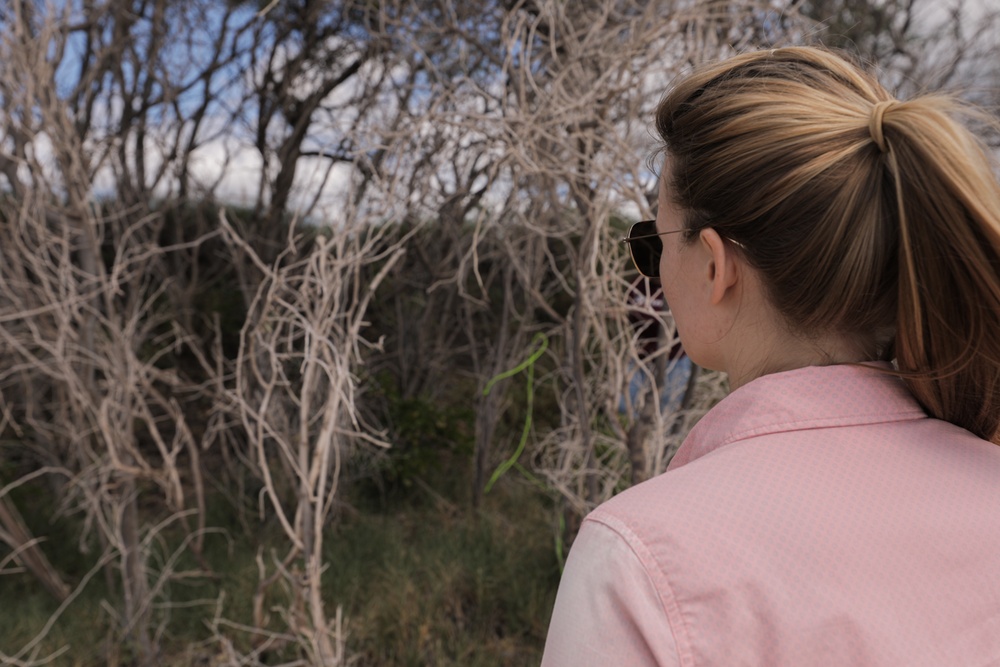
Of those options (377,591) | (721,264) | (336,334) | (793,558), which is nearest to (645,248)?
(721,264)

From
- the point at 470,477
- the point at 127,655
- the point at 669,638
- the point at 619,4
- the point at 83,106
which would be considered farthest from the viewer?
the point at 470,477

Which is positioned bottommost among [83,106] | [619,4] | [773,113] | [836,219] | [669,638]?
[669,638]

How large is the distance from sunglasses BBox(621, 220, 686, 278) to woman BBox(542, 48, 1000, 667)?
0.22 meters

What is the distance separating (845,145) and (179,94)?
4877 millimetres

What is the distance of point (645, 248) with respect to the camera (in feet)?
4.04

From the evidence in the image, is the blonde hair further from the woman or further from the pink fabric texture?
the pink fabric texture

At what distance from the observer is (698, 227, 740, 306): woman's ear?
2.86 ft

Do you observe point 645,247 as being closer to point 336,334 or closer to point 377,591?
point 336,334

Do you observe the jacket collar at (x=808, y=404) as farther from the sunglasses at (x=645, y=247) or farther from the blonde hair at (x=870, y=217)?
the sunglasses at (x=645, y=247)

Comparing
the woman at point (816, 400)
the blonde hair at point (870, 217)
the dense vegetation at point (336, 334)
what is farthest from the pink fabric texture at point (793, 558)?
the dense vegetation at point (336, 334)

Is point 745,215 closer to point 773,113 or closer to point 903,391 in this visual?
point 773,113

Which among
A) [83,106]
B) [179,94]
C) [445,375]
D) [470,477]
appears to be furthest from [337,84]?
[470,477]

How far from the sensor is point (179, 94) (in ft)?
16.2

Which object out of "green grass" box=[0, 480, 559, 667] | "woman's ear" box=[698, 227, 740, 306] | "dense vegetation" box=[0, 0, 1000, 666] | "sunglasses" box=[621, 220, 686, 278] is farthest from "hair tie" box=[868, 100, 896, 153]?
"green grass" box=[0, 480, 559, 667]
